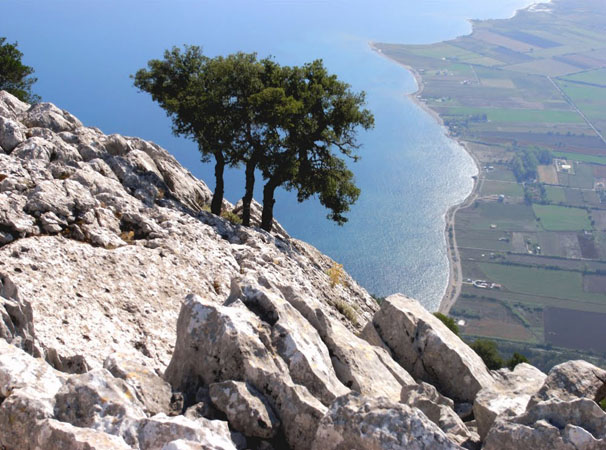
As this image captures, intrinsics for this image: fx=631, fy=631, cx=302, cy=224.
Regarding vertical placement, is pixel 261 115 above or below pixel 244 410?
above

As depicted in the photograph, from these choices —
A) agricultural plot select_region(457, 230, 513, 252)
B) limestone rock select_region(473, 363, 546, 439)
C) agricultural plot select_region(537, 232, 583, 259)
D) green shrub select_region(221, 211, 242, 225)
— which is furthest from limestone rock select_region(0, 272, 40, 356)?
agricultural plot select_region(537, 232, 583, 259)

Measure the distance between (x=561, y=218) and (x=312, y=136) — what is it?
173 metres

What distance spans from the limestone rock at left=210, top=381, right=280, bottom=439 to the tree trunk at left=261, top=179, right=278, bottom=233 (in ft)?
84.5

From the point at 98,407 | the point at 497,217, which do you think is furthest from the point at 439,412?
the point at 497,217

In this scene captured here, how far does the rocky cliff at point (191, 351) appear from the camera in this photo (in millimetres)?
10898

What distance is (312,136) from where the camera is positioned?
38.9 m

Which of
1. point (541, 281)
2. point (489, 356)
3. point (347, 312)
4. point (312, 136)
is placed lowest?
point (541, 281)

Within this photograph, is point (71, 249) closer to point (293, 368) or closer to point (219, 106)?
point (293, 368)

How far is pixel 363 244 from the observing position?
15800cm

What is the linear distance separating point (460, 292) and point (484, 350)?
105 meters

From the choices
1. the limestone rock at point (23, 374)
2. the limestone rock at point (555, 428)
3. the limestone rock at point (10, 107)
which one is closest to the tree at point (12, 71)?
the limestone rock at point (10, 107)

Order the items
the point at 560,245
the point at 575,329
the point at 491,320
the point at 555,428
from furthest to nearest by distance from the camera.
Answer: the point at 560,245, the point at 491,320, the point at 575,329, the point at 555,428

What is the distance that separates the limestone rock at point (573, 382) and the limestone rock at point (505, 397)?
0.65m

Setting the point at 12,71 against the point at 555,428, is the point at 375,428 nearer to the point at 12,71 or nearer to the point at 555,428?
the point at 555,428
